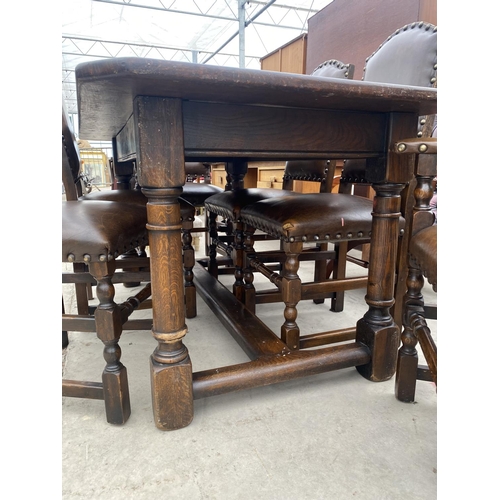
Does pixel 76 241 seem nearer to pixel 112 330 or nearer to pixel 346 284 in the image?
pixel 112 330

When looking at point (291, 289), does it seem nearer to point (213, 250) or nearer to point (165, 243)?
point (165, 243)

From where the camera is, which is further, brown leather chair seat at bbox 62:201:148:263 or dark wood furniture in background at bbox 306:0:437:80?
dark wood furniture in background at bbox 306:0:437:80

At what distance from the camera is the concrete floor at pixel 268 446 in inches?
30.9

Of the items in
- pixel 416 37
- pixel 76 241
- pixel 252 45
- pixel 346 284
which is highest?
pixel 252 45

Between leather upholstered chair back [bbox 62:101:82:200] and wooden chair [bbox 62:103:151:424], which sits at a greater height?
leather upholstered chair back [bbox 62:101:82:200]

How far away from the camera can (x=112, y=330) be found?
3.05ft

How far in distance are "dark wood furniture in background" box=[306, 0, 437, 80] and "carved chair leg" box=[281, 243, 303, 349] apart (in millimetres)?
2364

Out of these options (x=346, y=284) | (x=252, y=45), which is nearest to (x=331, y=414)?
(x=346, y=284)

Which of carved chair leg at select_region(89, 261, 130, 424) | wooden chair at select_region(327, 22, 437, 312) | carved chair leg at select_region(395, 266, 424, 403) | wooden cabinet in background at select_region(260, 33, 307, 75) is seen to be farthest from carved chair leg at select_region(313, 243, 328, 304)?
wooden cabinet in background at select_region(260, 33, 307, 75)

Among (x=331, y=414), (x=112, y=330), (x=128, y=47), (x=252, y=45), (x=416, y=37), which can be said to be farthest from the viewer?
(x=128, y=47)

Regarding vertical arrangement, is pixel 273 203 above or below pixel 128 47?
below

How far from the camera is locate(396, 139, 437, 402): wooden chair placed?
2.60 ft

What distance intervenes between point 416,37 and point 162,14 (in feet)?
24.8

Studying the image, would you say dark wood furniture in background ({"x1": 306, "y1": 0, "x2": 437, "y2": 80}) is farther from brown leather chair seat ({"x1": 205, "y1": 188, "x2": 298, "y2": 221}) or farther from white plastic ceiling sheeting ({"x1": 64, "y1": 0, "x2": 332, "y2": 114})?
white plastic ceiling sheeting ({"x1": 64, "y1": 0, "x2": 332, "y2": 114})
